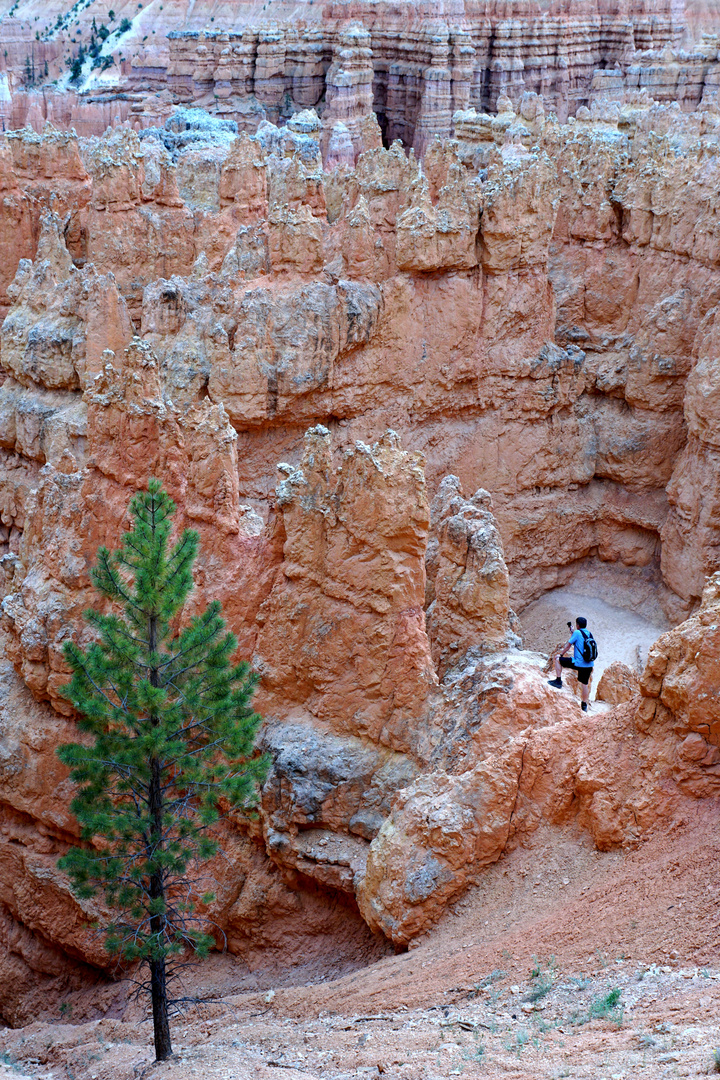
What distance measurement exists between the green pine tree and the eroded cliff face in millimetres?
1988

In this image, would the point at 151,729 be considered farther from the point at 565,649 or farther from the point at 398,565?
the point at 565,649

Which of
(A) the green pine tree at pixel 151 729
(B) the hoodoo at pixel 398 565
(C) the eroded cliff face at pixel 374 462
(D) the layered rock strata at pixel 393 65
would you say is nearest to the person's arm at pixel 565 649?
(B) the hoodoo at pixel 398 565

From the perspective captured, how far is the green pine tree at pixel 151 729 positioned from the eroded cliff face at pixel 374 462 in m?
1.99

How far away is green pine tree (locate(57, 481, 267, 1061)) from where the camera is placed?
34.2ft

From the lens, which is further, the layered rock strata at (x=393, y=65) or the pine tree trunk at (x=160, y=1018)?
the layered rock strata at (x=393, y=65)

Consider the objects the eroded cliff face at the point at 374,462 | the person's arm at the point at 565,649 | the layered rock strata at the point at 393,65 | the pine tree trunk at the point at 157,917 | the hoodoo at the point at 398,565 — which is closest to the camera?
the hoodoo at the point at 398,565

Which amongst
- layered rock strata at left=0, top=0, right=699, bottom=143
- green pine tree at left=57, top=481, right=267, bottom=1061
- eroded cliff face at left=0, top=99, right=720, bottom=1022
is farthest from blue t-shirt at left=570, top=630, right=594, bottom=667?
layered rock strata at left=0, top=0, right=699, bottom=143

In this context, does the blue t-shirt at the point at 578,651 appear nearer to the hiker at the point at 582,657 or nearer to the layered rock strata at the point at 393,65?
the hiker at the point at 582,657

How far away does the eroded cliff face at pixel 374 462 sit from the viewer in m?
11.6

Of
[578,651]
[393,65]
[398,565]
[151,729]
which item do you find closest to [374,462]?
[398,565]

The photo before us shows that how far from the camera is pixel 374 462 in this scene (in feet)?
41.1

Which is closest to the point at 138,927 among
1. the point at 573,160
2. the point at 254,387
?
the point at 254,387

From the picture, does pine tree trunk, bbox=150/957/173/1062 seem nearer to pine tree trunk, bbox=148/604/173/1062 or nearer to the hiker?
pine tree trunk, bbox=148/604/173/1062

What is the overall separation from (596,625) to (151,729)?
13.7 meters
